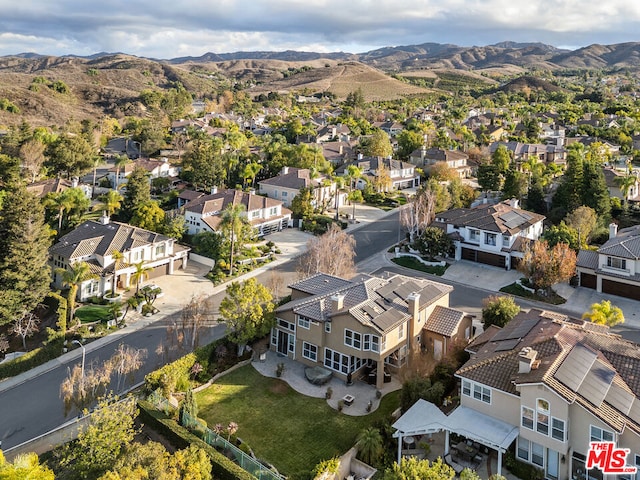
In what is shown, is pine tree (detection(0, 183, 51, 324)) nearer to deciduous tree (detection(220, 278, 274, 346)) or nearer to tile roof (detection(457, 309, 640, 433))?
deciduous tree (detection(220, 278, 274, 346))

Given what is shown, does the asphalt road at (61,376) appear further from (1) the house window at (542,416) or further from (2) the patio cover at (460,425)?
(1) the house window at (542,416)

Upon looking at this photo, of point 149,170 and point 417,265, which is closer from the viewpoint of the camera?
point 417,265

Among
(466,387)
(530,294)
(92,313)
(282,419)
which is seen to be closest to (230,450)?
(282,419)

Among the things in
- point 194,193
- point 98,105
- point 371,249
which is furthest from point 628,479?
point 98,105

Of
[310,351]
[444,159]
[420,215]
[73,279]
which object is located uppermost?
[444,159]

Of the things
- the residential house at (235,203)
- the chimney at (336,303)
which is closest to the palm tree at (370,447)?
the chimney at (336,303)

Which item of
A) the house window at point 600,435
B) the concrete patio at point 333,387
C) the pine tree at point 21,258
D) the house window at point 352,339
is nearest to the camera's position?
the house window at point 600,435

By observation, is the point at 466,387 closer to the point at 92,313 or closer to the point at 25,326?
the point at 92,313
